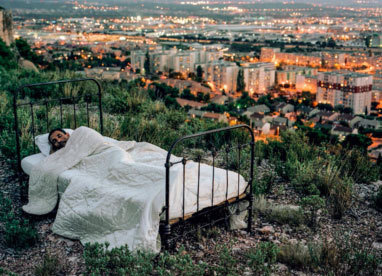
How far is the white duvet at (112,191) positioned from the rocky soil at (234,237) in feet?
0.37

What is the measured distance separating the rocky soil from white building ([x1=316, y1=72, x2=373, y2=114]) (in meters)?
30.0

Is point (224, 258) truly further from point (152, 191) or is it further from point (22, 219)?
point (22, 219)

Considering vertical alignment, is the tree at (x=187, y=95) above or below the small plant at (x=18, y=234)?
below

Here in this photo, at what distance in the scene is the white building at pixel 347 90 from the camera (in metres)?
31.7

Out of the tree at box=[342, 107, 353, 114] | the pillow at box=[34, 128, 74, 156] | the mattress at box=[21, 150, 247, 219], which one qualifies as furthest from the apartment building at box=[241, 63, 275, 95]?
the mattress at box=[21, 150, 247, 219]

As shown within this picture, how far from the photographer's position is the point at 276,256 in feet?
8.11

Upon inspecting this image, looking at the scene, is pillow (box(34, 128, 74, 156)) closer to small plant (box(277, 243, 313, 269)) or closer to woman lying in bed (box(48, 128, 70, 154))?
woman lying in bed (box(48, 128, 70, 154))

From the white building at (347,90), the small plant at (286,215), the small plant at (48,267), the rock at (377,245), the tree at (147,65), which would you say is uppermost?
the small plant at (48,267)

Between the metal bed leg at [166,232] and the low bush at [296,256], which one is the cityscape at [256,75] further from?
the metal bed leg at [166,232]

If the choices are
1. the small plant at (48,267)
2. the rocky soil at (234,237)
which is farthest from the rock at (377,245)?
the small plant at (48,267)

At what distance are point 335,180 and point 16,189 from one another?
250 centimetres

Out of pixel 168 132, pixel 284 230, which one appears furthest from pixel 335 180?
pixel 168 132

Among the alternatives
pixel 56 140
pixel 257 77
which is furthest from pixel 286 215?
pixel 257 77

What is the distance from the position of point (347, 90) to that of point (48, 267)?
3242 cm
